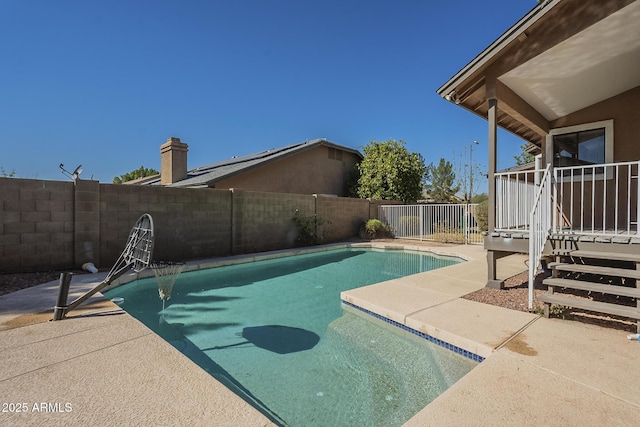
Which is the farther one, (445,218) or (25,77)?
(445,218)

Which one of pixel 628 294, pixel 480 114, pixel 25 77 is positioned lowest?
pixel 628 294

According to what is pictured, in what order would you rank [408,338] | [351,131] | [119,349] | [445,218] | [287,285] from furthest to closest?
[351,131] < [445,218] < [287,285] < [408,338] < [119,349]

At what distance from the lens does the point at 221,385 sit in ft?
7.53

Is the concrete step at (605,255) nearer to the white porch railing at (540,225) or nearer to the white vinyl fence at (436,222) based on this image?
the white porch railing at (540,225)

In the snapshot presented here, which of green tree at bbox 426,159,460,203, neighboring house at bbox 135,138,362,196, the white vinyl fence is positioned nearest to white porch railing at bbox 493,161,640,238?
the white vinyl fence

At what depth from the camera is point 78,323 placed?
3.57 m

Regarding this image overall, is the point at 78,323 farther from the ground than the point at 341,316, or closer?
farther from the ground

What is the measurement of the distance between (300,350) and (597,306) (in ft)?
11.6

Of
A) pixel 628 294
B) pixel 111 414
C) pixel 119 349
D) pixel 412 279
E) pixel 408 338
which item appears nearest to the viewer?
pixel 111 414

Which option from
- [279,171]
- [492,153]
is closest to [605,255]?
[492,153]

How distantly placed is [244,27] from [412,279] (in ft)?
37.1

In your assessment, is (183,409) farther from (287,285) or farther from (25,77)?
(25,77)

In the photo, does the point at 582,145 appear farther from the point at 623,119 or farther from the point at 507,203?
the point at 507,203

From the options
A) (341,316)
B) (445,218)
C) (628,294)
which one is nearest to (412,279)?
(341,316)
